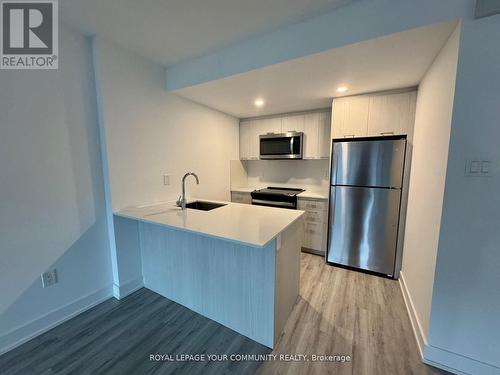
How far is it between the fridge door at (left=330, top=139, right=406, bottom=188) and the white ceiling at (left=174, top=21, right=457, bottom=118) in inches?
24.5

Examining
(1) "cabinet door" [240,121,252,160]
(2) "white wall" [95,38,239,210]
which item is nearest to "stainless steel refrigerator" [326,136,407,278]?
(1) "cabinet door" [240,121,252,160]

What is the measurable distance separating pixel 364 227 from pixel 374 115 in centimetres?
133

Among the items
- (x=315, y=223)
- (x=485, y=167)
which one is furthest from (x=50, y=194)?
(x=485, y=167)

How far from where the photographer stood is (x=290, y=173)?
3.62m

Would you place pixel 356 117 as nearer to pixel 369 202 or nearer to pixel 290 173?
pixel 369 202

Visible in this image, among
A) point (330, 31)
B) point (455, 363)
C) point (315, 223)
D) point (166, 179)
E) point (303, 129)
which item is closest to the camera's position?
point (455, 363)

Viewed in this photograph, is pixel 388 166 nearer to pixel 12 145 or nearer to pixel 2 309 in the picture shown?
pixel 12 145

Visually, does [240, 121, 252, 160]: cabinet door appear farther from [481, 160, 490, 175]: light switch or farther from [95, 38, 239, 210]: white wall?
[481, 160, 490, 175]: light switch

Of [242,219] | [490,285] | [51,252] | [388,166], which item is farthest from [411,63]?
[51,252]

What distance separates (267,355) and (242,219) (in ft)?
3.19

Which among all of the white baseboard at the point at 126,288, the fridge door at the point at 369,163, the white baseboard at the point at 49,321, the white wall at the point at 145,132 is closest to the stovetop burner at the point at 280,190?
the fridge door at the point at 369,163

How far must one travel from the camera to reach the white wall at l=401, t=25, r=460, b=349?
133cm

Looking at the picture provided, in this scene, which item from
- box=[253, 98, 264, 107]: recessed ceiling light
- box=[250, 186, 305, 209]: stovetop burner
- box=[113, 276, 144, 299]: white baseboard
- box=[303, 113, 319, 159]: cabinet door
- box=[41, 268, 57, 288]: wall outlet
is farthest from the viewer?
box=[303, 113, 319, 159]: cabinet door

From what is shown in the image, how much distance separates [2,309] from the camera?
144 centimetres
